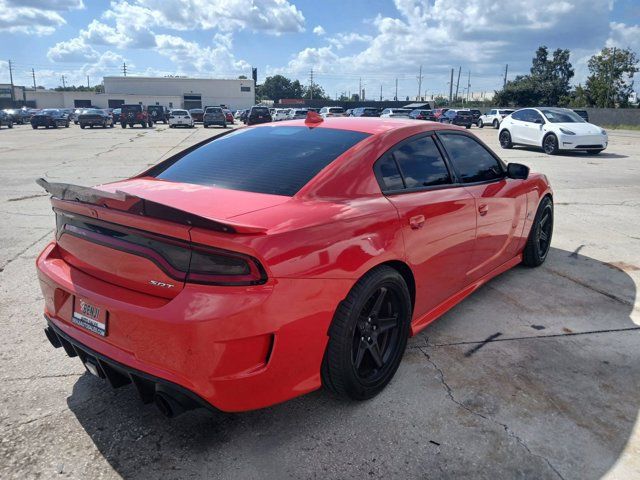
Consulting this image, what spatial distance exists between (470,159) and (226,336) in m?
2.57

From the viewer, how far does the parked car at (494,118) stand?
37.3m

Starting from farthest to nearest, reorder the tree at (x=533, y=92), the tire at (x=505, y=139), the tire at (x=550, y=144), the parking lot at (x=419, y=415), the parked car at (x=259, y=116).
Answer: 1. the tree at (x=533, y=92)
2. the parked car at (x=259, y=116)
3. the tire at (x=505, y=139)
4. the tire at (x=550, y=144)
5. the parking lot at (x=419, y=415)

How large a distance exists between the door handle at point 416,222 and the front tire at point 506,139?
54.9ft

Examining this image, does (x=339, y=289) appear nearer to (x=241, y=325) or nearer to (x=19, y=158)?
(x=241, y=325)

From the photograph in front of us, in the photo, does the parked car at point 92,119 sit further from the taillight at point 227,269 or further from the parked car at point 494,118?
the taillight at point 227,269

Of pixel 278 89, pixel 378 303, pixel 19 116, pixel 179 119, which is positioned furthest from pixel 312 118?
pixel 278 89

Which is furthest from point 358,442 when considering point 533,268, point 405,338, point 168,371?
point 533,268

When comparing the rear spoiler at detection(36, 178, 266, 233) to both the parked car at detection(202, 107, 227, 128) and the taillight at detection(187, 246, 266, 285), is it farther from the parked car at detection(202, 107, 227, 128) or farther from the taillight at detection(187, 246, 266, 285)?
the parked car at detection(202, 107, 227, 128)

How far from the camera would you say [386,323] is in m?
2.85

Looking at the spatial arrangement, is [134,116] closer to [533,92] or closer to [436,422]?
[436,422]

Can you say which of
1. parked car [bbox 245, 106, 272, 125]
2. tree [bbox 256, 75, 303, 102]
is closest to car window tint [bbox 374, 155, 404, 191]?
parked car [bbox 245, 106, 272, 125]

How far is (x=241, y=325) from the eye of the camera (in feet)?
6.71

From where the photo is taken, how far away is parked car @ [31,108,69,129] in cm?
3706

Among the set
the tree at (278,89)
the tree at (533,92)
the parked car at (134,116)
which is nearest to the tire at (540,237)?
the parked car at (134,116)
